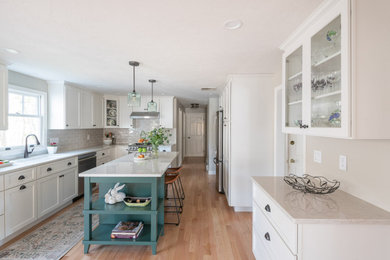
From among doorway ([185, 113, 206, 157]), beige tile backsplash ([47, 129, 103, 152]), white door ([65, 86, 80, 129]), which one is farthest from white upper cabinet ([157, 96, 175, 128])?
doorway ([185, 113, 206, 157])

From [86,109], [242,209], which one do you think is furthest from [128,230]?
Answer: [86,109]

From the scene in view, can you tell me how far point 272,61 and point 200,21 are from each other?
141cm

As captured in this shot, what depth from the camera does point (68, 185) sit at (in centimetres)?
343

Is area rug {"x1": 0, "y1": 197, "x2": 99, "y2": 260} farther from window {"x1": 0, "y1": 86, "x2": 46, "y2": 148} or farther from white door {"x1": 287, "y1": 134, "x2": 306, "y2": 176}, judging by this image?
white door {"x1": 287, "y1": 134, "x2": 306, "y2": 176}

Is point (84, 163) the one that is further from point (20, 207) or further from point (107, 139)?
point (107, 139)

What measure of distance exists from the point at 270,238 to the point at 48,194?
10.5 ft

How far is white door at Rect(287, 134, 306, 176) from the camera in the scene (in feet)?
9.43

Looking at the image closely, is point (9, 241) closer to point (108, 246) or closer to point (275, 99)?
point (108, 246)

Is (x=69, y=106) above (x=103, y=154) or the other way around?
above

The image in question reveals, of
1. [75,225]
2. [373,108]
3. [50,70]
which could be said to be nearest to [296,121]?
[373,108]

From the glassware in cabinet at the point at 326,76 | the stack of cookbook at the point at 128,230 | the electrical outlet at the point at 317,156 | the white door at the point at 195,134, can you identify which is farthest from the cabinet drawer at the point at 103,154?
the white door at the point at 195,134

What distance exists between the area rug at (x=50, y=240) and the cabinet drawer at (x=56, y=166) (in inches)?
28.8

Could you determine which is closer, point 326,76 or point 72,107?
point 326,76

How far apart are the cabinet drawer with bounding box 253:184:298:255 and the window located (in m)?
3.78
